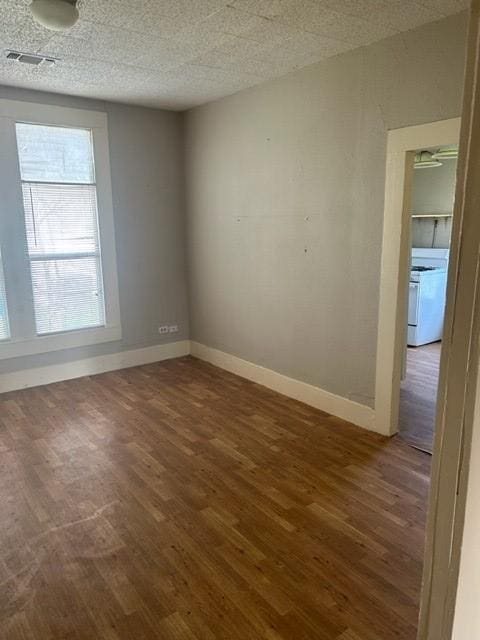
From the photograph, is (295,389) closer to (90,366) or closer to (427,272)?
(90,366)

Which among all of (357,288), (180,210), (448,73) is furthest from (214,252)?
(448,73)

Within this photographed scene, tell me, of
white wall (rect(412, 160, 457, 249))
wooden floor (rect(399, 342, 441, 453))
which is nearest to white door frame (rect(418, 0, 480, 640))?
wooden floor (rect(399, 342, 441, 453))

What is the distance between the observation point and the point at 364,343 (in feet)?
11.0

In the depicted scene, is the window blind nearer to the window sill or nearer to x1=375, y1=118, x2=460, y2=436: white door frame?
the window sill

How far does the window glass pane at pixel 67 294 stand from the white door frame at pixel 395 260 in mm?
2945

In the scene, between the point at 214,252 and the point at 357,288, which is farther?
the point at 214,252

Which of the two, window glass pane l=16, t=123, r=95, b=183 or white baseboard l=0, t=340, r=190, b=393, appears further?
white baseboard l=0, t=340, r=190, b=393

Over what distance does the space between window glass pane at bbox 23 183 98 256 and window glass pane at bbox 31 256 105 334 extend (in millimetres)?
144

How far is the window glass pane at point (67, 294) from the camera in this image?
4.37m

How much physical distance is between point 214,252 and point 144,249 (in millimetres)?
797

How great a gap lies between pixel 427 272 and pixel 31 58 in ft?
15.1

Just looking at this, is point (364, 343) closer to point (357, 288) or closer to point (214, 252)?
point (357, 288)

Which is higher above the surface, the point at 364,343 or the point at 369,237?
the point at 369,237

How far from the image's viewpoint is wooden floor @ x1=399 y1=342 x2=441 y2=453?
3276 mm
